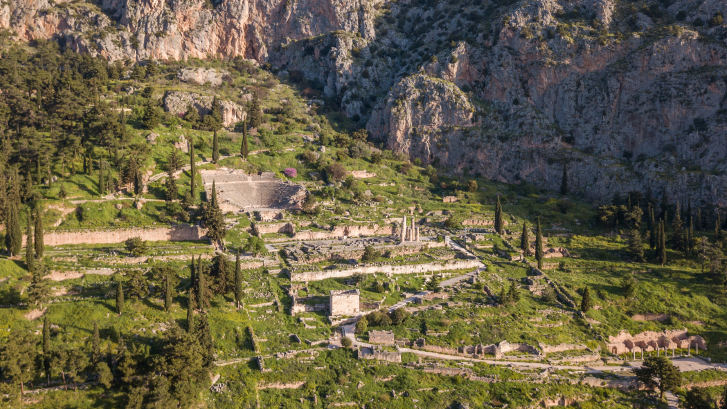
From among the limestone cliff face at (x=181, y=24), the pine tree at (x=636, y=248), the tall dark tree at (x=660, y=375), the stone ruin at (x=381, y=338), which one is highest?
the limestone cliff face at (x=181, y=24)

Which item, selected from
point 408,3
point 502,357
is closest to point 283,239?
point 502,357

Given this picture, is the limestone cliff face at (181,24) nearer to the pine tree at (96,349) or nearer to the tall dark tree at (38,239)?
the tall dark tree at (38,239)

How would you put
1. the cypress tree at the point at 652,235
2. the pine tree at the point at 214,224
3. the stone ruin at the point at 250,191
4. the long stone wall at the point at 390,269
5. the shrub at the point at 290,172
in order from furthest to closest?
1. the shrub at the point at 290,172
2. the stone ruin at the point at 250,191
3. the cypress tree at the point at 652,235
4. the pine tree at the point at 214,224
5. the long stone wall at the point at 390,269

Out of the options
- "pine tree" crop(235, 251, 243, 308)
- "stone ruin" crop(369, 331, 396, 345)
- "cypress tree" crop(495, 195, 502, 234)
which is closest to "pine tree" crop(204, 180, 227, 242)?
"pine tree" crop(235, 251, 243, 308)

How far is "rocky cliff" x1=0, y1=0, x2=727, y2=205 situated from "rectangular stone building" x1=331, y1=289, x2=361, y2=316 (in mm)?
47031

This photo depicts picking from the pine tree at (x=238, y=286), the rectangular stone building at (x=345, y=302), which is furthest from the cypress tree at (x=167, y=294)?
the rectangular stone building at (x=345, y=302)

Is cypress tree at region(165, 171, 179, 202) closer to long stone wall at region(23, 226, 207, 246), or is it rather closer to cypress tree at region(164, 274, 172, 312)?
long stone wall at region(23, 226, 207, 246)

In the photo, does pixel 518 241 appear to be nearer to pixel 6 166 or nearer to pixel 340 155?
pixel 340 155

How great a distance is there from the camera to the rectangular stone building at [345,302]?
1902 inches

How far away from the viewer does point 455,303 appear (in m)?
51.5

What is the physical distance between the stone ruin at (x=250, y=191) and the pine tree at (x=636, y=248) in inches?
1502

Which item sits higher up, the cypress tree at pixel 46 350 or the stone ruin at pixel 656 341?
the cypress tree at pixel 46 350

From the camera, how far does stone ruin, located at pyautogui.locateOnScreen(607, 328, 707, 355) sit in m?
52.5

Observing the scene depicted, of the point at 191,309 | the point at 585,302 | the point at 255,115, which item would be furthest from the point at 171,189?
the point at 585,302
